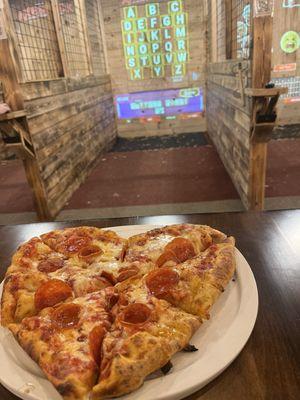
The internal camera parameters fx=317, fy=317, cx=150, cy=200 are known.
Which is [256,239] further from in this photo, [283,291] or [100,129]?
[100,129]

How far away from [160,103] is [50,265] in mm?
7000

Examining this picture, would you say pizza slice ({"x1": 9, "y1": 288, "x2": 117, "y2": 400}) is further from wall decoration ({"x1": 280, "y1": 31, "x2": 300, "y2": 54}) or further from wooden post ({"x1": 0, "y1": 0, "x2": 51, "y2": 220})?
wall decoration ({"x1": 280, "y1": 31, "x2": 300, "y2": 54})

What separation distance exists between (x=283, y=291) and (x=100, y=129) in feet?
19.1

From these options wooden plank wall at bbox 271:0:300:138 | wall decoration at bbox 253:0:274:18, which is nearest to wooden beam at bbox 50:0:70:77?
wall decoration at bbox 253:0:274:18

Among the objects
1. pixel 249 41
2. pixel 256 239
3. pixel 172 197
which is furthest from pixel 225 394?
pixel 172 197

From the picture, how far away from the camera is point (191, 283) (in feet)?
3.29

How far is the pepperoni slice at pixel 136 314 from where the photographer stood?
2.91 ft

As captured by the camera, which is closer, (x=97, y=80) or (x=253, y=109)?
(x=253, y=109)

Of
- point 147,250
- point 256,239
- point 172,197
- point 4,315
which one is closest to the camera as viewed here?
point 4,315

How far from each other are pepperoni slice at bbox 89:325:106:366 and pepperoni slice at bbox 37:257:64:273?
373mm

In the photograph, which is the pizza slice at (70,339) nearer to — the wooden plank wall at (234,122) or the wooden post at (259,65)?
the wooden post at (259,65)

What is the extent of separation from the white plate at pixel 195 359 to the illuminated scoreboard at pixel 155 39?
7030 mm

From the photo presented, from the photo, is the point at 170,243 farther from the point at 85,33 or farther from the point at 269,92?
the point at 85,33

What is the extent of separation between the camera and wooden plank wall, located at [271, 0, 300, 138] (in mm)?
6273
